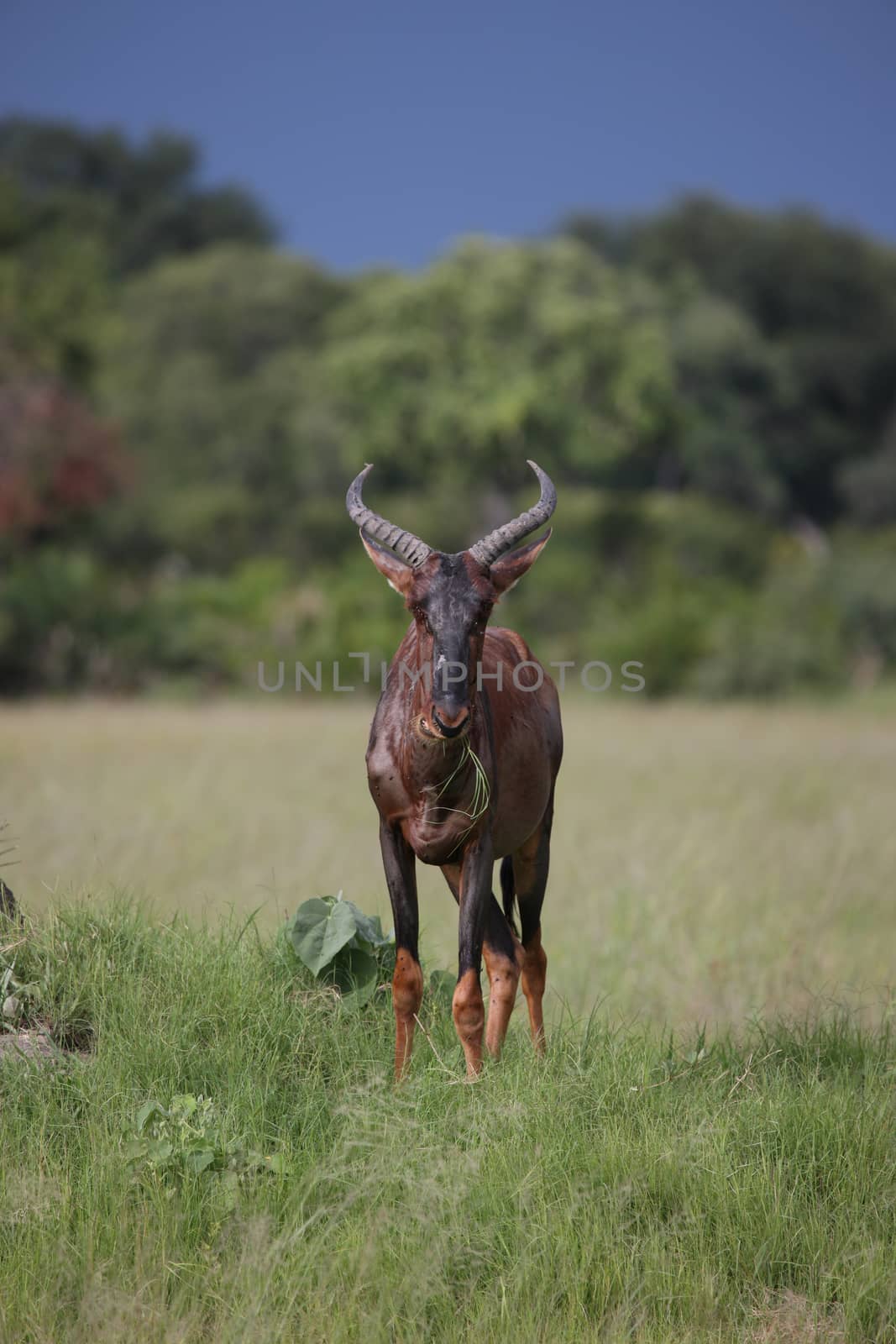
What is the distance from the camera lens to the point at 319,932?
5516 mm

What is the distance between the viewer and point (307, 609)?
94.1 feet

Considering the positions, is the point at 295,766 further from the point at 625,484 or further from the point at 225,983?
the point at 625,484

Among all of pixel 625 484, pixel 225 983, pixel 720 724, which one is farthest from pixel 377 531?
pixel 625 484

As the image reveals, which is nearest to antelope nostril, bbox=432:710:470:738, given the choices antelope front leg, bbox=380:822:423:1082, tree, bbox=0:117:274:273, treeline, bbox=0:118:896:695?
antelope front leg, bbox=380:822:423:1082

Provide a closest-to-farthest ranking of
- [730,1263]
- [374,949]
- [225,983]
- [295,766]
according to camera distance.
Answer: [730,1263] → [225,983] → [374,949] → [295,766]

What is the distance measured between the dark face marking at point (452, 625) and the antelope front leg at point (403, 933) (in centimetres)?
63

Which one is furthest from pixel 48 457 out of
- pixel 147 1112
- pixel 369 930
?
pixel 147 1112

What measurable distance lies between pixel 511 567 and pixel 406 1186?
7.05 ft

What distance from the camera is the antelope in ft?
15.1

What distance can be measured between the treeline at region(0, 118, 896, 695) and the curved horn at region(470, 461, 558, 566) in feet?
65.3

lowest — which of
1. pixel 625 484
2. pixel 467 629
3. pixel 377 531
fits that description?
pixel 467 629

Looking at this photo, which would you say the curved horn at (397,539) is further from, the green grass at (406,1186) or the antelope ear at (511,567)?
the green grass at (406,1186)

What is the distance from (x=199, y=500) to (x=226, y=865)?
30.9 metres

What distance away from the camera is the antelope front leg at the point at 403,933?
192 inches
